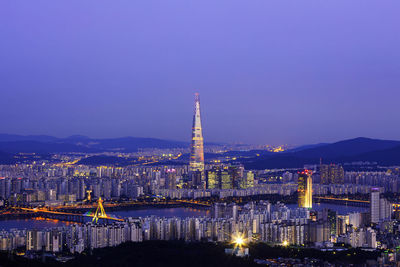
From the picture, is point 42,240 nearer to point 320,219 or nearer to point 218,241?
point 218,241

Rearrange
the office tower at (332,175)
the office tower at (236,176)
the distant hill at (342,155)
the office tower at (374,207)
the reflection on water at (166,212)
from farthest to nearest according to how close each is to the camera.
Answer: the distant hill at (342,155) → the office tower at (332,175) → the office tower at (236,176) → the reflection on water at (166,212) → the office tower at (374,207)

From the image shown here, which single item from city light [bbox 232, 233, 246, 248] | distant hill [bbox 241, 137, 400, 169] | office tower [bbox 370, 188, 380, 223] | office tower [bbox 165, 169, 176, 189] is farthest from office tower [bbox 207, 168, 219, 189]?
city light [bbox 232, 233, 246, 248]

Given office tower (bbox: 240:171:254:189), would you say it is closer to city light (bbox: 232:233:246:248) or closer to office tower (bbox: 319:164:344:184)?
office tower (bbox: 319:164:344:184)

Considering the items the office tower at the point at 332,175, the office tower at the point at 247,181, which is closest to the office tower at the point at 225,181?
the office tower at the point at 247,181

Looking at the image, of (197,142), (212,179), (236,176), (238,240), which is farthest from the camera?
(197,142)

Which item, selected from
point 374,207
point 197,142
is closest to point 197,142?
point 197,142

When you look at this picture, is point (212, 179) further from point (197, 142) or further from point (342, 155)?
point (342, 155)

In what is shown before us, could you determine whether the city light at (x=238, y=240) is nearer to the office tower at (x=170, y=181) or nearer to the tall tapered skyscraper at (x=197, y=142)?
the office tower at (x=170, y=181)

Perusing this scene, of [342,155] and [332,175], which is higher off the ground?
[342,155]
